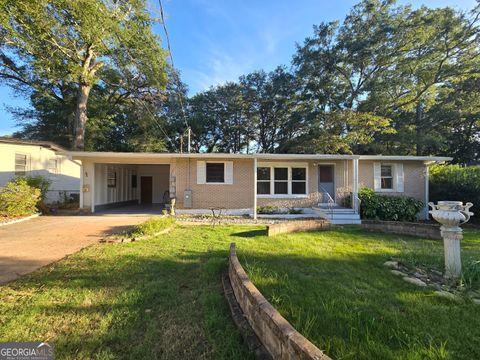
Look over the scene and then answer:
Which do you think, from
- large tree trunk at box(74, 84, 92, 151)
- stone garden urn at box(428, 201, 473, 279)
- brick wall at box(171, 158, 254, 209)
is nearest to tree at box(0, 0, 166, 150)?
large tree trunk at box(74, 84, 92, 151)

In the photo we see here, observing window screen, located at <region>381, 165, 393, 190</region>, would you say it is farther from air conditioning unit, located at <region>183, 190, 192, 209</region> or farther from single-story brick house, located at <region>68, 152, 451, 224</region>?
air conditioning unit, located at <region>183, 190, 192, 209</region>

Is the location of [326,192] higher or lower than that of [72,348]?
higher

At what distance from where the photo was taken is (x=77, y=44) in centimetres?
1612

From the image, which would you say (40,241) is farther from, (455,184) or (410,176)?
(455,184)

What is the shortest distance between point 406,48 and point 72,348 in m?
25.1

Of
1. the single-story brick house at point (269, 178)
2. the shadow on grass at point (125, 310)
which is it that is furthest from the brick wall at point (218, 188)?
the shadow on grass at point (125, 310)

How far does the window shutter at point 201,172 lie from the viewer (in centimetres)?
1181

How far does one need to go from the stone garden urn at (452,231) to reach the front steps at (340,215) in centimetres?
622

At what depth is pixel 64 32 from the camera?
14492mm

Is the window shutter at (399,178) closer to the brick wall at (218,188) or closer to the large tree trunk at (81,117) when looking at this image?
the brick wall at (218,188)

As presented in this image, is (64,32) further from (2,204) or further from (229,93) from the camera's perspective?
(229,93)

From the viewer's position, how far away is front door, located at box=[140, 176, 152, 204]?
706 inches

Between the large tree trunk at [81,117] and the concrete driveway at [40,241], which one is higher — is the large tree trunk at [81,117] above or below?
above

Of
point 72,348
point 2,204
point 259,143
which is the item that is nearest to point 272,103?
point 259,143
